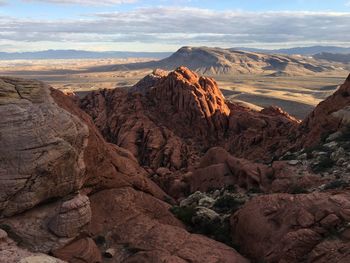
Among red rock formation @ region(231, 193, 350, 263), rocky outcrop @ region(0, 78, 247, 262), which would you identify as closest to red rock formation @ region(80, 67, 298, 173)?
red rock formation @ region(231, 193, 350, 263)

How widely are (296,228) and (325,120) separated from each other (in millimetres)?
26042

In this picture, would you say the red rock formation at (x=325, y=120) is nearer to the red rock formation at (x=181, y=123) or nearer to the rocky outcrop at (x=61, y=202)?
the red rock formation at (x=181, y=123)

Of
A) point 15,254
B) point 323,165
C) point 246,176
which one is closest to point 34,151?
point 15,254

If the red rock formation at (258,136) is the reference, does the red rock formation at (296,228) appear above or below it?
above

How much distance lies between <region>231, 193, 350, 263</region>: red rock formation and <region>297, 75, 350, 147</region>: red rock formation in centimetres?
2015

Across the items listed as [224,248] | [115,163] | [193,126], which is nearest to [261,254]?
[224,248]

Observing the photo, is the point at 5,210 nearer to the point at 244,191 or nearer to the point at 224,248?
the point at 224,248

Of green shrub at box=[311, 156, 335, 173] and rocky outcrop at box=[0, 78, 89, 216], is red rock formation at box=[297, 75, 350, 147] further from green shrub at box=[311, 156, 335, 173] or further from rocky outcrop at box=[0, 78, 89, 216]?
rocky outcrop at box=[0, 78, 89, 216]

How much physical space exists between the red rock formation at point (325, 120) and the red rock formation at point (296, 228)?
20148 mm

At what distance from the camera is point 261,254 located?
22.9 metres

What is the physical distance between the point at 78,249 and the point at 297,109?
5219 inches

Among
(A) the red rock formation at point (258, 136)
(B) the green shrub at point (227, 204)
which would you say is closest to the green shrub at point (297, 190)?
(B) the green shrub at point (227, 204)

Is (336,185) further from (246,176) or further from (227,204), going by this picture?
(246,176)

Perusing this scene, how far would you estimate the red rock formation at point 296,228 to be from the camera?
769 inches
